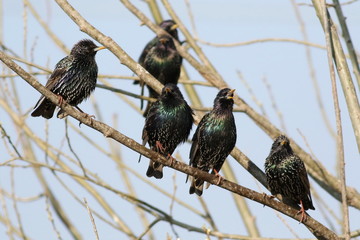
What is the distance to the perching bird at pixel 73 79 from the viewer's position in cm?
615

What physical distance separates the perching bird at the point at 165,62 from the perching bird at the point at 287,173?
3.48 meters

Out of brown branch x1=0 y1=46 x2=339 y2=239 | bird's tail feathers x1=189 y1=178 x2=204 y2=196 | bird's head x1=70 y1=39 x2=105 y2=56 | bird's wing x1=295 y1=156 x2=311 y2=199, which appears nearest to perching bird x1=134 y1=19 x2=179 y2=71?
bird's head x1=70 y1=39 x2=105 y2=56

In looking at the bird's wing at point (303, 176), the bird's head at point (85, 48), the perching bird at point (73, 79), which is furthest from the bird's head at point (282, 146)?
the bird's head at point (85, 48)

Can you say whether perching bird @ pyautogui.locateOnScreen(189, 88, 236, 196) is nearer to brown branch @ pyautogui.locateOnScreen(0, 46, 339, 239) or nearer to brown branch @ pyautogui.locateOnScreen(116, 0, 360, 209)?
brown branch @ pyautogui.locateOnScreen(116, 0, 360, 209)

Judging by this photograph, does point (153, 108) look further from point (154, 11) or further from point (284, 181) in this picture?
point (154, 11)

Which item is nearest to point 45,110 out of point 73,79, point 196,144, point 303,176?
point 73,79

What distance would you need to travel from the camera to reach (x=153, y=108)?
22.1ft

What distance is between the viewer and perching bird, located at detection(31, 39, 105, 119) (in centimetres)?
615

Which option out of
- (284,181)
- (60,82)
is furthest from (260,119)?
(60,82)

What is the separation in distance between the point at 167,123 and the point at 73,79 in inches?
40.7

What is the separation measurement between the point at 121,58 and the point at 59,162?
168 cm

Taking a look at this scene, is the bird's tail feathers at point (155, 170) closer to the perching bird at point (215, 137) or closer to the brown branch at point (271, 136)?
the perching bird at point (215, 137)

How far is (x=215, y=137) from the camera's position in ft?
20.7

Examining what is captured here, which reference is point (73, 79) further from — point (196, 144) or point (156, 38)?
point (156, 38)
